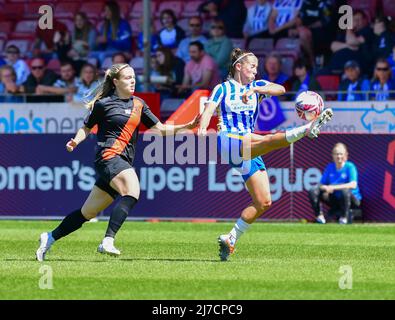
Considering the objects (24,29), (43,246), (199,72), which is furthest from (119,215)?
(24,29)

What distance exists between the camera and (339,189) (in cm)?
1908

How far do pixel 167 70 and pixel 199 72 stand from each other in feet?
3.35

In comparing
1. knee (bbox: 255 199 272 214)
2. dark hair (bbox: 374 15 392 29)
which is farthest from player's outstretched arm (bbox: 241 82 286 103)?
dark hair (bbox: 374 15 392 29)

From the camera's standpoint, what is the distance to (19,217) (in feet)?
67.0

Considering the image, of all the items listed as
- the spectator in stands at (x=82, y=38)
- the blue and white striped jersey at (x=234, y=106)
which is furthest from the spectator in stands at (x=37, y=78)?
the blue and white striped jersey at (x=234, y=106)

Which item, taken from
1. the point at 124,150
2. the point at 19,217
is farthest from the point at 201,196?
the point at 124,150

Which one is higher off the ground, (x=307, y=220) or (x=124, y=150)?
(x=124, y=150)

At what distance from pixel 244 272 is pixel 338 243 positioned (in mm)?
4150

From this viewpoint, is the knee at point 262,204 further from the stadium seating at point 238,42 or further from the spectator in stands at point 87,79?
the stadium seating at point 238,42

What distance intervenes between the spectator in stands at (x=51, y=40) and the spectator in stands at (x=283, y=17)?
5.03m

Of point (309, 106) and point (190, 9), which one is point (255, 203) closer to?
point (309, 106)

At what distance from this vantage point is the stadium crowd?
72.9 feet

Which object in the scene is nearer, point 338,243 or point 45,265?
point 45,265
